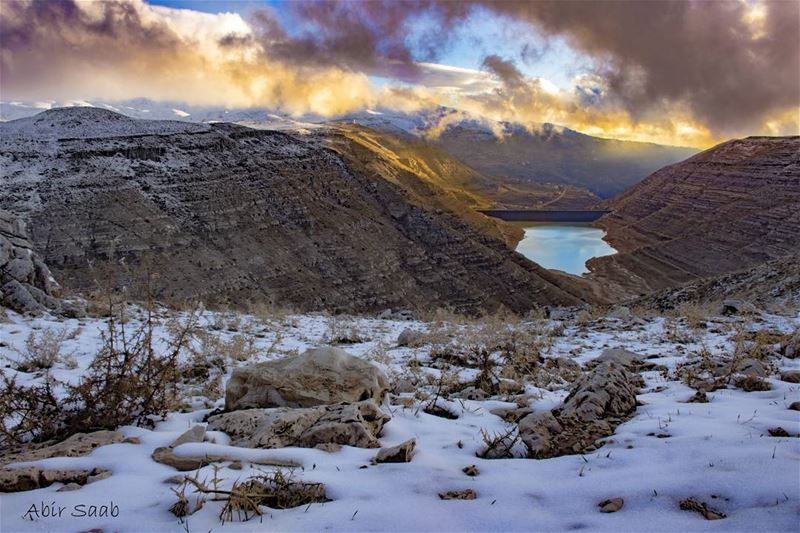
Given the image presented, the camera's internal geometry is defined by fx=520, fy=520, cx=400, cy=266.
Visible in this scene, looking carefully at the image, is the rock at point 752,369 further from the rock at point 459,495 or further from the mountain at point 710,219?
the mountain at point 710,219

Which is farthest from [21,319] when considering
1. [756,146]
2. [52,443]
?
[756,146]

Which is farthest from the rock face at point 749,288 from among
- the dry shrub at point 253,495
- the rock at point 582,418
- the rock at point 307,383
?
the dry shrub at point 253,495

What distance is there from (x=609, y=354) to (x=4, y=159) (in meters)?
34.0

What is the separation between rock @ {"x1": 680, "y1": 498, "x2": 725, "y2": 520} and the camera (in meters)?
1.91

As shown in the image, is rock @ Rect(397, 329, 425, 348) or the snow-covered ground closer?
the snow-covered ground

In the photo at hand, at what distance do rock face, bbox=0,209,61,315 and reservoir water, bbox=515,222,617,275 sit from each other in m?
52.5

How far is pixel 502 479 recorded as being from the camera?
7.75ft

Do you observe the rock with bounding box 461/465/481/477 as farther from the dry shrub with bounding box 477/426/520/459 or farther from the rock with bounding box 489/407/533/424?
the rock with bounding box 489/407/533/424

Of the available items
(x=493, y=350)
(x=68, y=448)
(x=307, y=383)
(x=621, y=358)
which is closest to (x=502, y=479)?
(x=307, y=383)

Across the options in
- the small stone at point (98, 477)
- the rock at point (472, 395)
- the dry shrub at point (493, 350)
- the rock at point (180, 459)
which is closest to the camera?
the small stone at point (98, 477)

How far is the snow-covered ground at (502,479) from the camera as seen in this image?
198 cm

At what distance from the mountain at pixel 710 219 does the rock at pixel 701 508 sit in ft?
164

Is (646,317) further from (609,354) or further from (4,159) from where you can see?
(4,159)

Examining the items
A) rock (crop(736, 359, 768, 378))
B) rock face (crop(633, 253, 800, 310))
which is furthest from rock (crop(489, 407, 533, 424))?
rock face (crop(633, 253, 800, 310))
